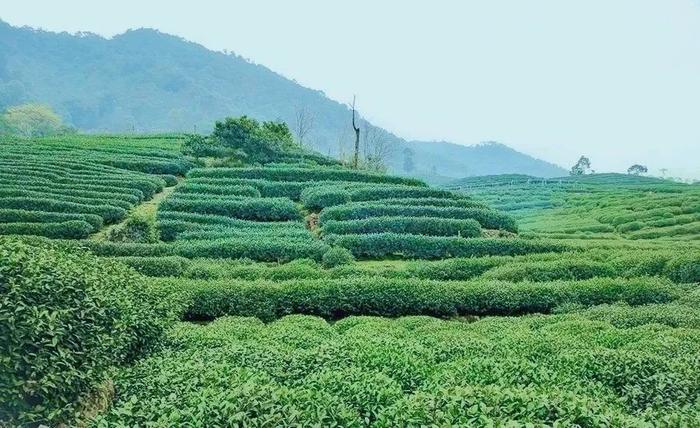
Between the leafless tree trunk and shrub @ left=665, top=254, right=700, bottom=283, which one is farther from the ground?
the leafless tree trunk

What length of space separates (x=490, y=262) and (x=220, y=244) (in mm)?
12313

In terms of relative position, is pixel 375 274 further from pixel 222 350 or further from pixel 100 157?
pixel 100 157

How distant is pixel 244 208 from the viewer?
37.7 m

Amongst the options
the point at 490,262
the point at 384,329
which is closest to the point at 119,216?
the point at 490,262

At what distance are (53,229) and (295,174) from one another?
19.1m

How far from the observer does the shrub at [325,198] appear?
38812 mm

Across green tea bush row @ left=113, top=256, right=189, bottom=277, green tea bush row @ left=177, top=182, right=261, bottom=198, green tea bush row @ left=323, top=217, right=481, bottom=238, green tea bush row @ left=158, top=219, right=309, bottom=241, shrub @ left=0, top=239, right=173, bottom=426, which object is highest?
shrub @ left=0, top=239, right=173, bottom=426

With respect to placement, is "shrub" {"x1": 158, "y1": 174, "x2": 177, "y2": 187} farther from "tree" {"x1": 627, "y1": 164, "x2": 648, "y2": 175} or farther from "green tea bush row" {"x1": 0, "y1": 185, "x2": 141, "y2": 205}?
"tree" {"x1": 627, "y1": 164, "x2": 648, "y2": 175}

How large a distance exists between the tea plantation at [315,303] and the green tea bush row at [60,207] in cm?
11

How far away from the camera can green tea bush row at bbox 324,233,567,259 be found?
101 ft

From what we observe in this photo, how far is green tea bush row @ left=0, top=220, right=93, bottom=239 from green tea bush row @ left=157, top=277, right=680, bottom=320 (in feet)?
40.7

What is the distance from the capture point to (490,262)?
88.7ft

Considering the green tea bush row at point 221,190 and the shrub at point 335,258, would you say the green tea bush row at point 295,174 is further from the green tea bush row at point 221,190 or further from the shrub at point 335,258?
the shrub at point 335,258

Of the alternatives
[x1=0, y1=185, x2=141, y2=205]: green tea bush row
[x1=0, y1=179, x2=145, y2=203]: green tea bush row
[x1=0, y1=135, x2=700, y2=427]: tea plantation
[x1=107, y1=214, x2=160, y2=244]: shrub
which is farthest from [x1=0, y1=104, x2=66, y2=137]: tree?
[x1=107, y1=214, x2=160, y2=244]: shrub
